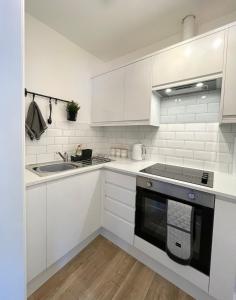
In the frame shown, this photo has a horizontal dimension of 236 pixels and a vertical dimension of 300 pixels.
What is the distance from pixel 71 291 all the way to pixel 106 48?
2566 mm

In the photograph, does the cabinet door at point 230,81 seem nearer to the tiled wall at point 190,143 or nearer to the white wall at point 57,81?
the tiled wall at point 190,143

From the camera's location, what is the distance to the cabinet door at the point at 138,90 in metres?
1.62

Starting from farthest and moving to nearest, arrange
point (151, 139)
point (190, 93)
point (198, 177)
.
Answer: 1. point (151, 139)
2. point (190, 93)
3. point (198, 177)

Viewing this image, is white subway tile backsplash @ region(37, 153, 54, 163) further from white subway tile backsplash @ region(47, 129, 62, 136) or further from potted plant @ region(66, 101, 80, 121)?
potted plant @ region(66, 101, 80, 121)

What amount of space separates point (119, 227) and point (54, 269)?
2.14 ft

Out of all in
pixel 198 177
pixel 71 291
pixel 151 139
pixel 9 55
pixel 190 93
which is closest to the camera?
pixel 9 55

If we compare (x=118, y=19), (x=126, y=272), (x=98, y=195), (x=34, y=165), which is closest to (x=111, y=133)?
(x=98, y=195)

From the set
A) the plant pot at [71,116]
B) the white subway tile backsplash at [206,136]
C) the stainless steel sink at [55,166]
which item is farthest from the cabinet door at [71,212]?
the white subway tile backsplash at [206,136]

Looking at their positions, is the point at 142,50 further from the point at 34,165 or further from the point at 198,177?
the point at 34,165

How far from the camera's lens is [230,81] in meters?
1.16

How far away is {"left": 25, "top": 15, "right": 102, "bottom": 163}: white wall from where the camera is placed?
1561 mm

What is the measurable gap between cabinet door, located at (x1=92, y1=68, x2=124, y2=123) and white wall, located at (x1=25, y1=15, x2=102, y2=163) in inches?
4.9

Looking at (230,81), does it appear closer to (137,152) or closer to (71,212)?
(137,152)

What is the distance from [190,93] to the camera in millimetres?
1636
